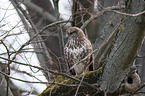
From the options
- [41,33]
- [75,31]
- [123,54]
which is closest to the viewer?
[123,54]

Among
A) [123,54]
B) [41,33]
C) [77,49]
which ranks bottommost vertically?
[77,49]

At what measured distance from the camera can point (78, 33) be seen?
4.89 m

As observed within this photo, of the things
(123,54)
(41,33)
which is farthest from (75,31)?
(123,54)

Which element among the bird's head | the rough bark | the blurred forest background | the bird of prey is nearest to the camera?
the rough bark

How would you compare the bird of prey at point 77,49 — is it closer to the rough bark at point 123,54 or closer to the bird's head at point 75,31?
the bird's head at point 75,31

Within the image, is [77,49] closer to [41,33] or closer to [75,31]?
[75,31]

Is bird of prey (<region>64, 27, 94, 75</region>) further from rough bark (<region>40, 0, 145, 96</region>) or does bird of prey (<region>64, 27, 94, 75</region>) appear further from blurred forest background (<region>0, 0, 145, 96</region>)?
rough bark (<region>40, 0, 145, 96</region>)

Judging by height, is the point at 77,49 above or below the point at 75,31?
below

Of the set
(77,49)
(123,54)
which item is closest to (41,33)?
(77,49)

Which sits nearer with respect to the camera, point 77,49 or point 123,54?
point 123,54

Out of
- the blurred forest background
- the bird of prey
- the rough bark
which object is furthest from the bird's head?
the rough bark

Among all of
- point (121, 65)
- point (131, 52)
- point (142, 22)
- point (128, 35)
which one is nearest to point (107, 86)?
point (121, 65)

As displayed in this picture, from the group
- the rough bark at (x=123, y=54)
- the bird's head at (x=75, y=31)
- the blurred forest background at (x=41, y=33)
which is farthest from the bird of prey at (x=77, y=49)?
the rough bark at (x=123, y=54)

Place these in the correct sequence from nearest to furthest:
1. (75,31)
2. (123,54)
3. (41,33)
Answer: (123,54) → (41,33) → (75,31)
